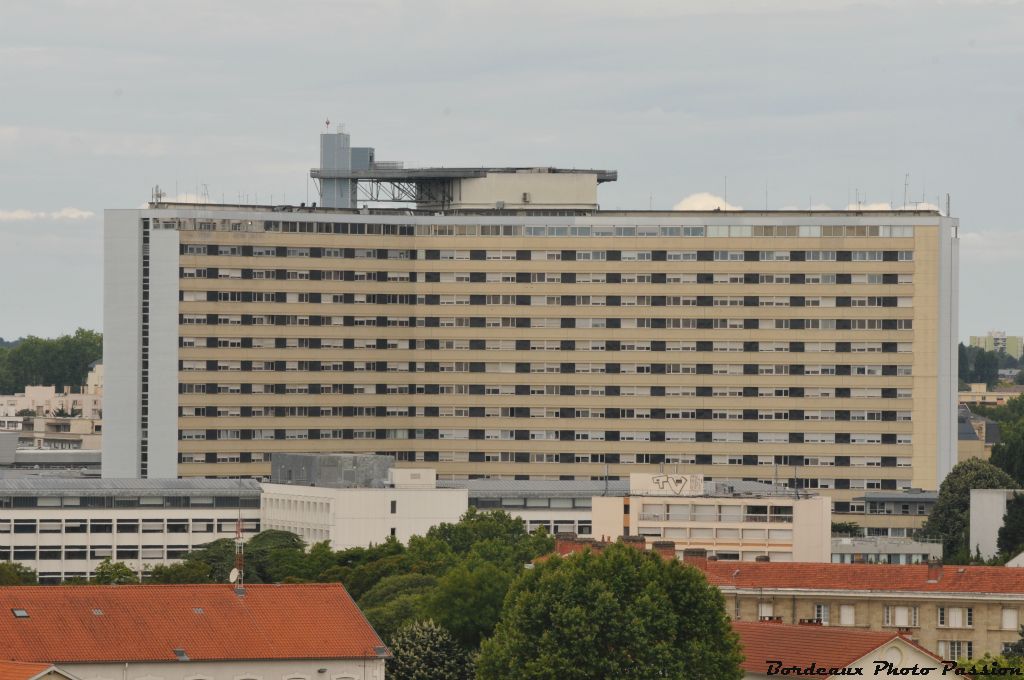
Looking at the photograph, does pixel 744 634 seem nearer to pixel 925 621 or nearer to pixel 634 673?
pixel 634 673

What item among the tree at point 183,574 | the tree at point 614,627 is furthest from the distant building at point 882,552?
the tree at point 614,627

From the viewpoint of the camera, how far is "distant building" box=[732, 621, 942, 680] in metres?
106

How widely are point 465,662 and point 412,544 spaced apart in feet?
148

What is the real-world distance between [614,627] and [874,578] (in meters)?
36.7

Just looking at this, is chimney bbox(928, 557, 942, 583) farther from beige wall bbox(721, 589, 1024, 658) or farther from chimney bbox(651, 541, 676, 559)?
chimney bbox(651, 541, 676, 559)

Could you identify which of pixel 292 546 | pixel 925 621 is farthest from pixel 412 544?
pixel 925 621

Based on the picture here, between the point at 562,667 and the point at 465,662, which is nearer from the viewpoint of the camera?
the point at 562,667

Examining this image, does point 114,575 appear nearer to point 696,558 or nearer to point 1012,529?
point 696,558

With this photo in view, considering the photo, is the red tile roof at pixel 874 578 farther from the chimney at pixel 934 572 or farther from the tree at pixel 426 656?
the tree at pixel 426 656

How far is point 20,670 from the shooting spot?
319 ft

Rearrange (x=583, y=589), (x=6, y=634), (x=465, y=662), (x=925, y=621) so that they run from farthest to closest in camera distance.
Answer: (x=925, y=621) → (x=465, y=662) → (x=583, y=589) → (x=6, y=634)

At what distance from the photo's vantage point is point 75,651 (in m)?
107

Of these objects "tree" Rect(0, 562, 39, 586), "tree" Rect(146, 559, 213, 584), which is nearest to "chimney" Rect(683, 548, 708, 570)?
"tree" Rect(146, 559, 213, 584)

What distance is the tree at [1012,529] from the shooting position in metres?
190
